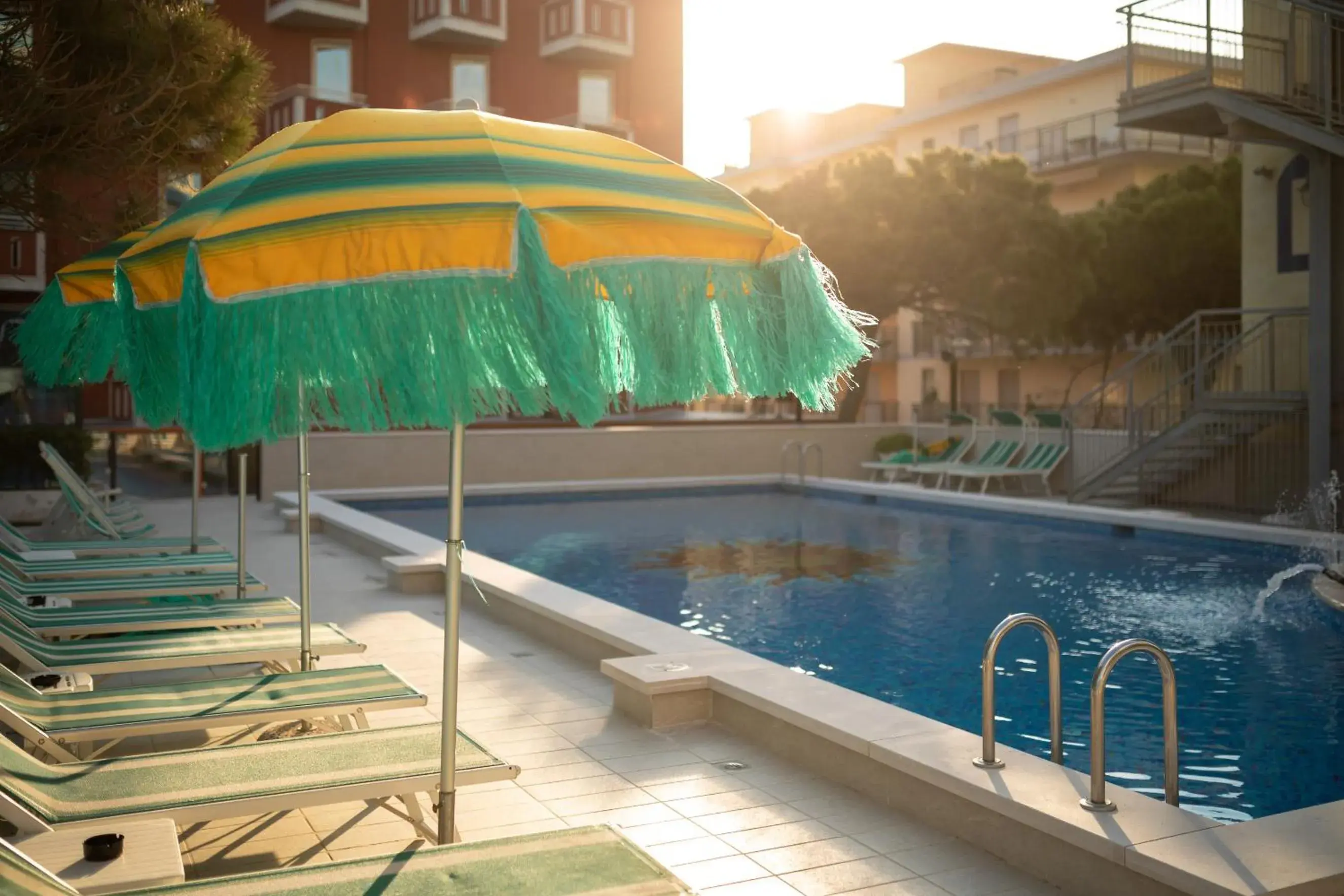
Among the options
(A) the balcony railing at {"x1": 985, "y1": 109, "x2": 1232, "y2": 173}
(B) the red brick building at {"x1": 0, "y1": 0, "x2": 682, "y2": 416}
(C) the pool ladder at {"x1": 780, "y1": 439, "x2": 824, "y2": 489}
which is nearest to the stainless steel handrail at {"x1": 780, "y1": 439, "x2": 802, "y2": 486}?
(C) the pool ladder at {"x1": 780, "y1": 439, "x2": 824, "y2": 489}

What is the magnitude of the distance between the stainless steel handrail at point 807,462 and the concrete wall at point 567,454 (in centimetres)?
13

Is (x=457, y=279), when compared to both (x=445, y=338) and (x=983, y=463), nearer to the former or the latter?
(x=445, y=338)

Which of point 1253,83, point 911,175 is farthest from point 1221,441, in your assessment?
point 911,175

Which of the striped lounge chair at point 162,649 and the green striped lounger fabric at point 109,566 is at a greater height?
the green striped lounger fabric at point 109,566

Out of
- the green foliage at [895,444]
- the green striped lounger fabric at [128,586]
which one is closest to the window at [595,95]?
the green foliage at [895,444]

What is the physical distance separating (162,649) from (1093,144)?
35.0 metres

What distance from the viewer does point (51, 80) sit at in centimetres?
1101

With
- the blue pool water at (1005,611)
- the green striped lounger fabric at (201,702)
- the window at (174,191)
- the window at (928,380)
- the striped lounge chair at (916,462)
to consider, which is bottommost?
the blue pool water at (1005,611)

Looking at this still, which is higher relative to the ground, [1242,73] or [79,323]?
[1242,73]

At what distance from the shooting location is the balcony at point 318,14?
91.1ft

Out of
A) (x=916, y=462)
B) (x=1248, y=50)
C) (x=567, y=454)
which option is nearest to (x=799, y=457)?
(x=916, y=462)

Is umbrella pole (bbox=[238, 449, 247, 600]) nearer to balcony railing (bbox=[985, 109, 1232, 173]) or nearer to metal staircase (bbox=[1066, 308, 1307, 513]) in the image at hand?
metal staircase (bbox=[1066, 308, 1307, 513])

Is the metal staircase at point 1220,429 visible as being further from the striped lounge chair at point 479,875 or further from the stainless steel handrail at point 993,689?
the striped lounge chair at point 479,875

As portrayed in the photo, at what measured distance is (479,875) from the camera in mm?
3211
